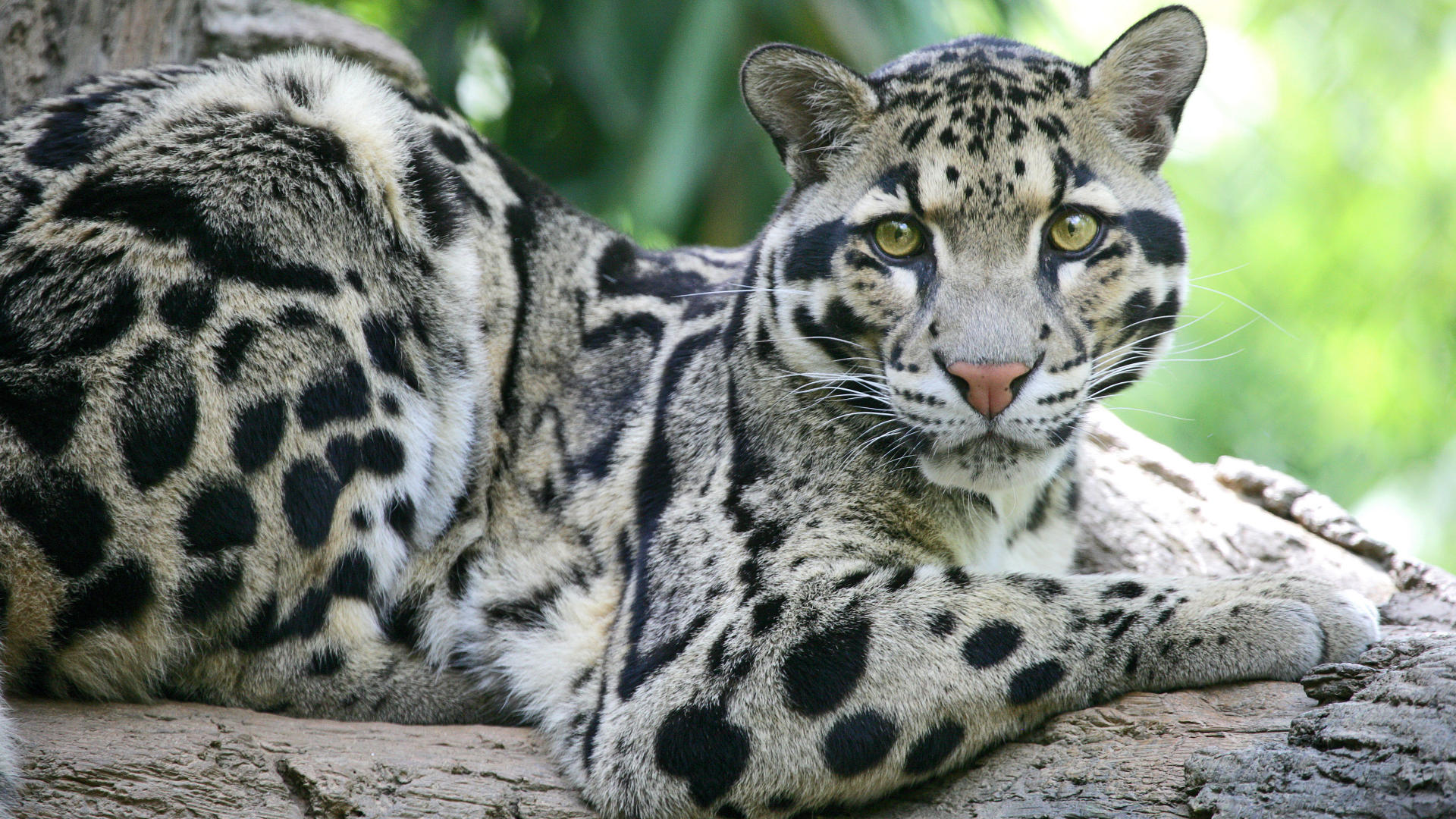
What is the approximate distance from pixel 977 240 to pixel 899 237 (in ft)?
1.00

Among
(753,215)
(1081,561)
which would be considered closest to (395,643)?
(1081,561)

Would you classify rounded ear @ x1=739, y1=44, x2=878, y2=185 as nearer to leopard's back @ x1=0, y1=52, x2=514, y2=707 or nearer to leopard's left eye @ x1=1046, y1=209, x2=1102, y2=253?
leopard's left eye @ x1=1046, y1=209, x2=1102, y2=253

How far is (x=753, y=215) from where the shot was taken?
9875 millimetres

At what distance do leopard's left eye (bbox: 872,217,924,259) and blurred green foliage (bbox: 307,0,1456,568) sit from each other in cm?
458

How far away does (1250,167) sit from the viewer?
35.3ft

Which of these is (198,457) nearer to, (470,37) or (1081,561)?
(1081,561)

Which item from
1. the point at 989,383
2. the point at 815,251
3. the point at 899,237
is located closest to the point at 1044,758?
the point at 989,383

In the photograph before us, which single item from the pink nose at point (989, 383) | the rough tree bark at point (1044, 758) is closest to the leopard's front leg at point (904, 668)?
the rough tree bark at point (1044, 758)

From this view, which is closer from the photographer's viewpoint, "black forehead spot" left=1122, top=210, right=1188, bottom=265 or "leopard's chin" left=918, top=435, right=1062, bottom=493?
"leopard's chin" left=918, top=435, right=1062, bottom=493

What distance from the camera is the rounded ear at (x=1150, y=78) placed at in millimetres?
4535

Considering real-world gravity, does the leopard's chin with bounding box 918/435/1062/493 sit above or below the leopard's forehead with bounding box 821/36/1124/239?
below

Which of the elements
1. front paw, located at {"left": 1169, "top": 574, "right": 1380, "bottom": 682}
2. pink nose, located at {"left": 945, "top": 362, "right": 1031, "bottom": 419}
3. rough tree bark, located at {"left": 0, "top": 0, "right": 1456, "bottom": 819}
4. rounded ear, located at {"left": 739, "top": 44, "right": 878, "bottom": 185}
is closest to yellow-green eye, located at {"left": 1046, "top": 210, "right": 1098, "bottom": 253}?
pink nose, located at {"left": 945, "top": 362, "right": 1031, "bottom": 419}

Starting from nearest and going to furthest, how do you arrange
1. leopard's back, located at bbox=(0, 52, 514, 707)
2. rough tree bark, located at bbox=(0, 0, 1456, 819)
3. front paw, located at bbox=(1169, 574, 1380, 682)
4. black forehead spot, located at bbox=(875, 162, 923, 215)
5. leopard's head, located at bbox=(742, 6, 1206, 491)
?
rough tree bark, located at bbox=(0, 0, 1456, 819), front paw, located at bbox=(1169, 574, 1380, 682), leopard's head, located at bbox=(742, 6, 1206, 491), leopard's back, located at bbox=(0, 52, 514, 707), black forehead spot, located at bbox=(875, 162, 923, 215)

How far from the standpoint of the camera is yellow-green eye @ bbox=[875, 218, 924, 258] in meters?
4.41
